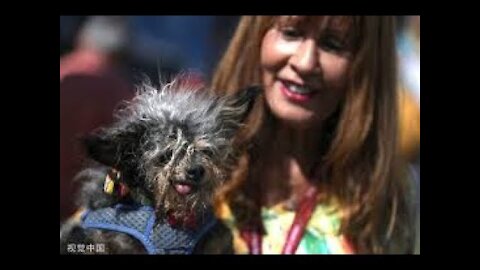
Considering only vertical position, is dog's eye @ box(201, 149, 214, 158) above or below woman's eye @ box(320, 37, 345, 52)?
below

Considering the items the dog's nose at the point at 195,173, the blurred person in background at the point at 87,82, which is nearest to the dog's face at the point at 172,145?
the dog's nose at the point at 195,173

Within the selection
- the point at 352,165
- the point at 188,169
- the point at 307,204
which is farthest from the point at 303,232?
the point at 188,169

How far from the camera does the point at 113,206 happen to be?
3.89 metres

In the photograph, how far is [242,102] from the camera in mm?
4020

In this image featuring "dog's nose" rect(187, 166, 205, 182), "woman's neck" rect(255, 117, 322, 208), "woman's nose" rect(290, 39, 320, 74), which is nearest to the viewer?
"dog's nose" rect(187, 166, 205, 182)

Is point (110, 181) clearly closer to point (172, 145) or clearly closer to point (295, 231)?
point (172, 145)

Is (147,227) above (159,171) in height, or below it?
below

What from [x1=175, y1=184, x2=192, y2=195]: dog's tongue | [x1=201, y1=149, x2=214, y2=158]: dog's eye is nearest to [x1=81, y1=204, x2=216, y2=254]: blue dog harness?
[x1=175, y1=184, x2=192, y2=195]: dog's tongue

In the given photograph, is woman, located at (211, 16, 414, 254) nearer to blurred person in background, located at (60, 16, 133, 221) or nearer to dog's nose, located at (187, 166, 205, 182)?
dog's nose, located at (187, 166, 205, 182)

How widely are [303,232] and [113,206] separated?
93cm

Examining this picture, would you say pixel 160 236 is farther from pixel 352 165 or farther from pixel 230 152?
pixel 352 165

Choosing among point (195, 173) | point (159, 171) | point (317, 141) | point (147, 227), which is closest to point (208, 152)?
point (195, 173)

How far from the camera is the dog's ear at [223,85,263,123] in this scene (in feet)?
13.1

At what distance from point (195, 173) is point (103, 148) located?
44cm
